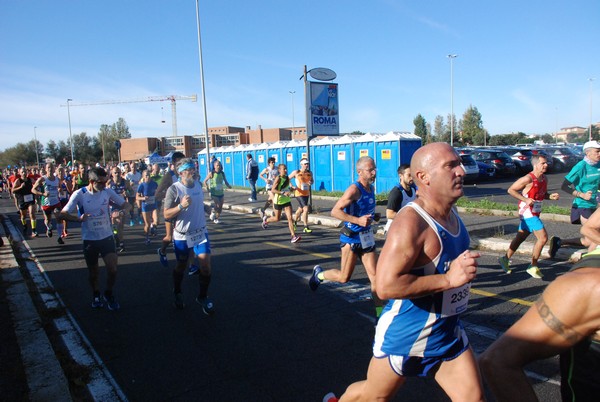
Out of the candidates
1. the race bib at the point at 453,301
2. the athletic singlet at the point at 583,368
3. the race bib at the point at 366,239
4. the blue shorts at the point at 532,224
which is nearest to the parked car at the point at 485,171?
the blue shorts at the point at 532,224

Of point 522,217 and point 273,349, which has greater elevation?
point 522,217

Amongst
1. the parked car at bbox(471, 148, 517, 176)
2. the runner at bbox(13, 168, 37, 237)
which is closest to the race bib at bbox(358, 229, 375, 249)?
the runner at bbox(13, 168, 37, 237)

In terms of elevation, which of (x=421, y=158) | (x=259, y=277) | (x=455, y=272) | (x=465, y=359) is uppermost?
(x=421, y=158)

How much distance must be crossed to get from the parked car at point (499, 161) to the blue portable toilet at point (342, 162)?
9.61 meters

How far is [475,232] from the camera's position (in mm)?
9727

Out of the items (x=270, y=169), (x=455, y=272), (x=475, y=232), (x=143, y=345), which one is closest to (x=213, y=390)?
(x=143, y=345)

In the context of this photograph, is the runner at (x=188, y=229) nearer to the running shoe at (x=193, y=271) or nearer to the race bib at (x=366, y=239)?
the running shoe at (x=193, y=271)

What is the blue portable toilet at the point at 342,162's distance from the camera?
19.4 m

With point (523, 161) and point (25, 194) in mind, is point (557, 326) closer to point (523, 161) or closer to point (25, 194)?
point (25, 194)

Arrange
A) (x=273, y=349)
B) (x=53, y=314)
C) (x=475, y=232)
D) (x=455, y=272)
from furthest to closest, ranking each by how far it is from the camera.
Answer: (x=475, y=232)
(x=53, y=314)
(x=273, y=349)
(x=455, y=272)

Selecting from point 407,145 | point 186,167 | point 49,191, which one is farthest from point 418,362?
point 407,145

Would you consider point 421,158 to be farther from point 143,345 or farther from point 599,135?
point 599,135

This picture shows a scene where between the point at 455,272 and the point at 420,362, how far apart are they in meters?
0.60

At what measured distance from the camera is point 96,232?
19.0 ft
